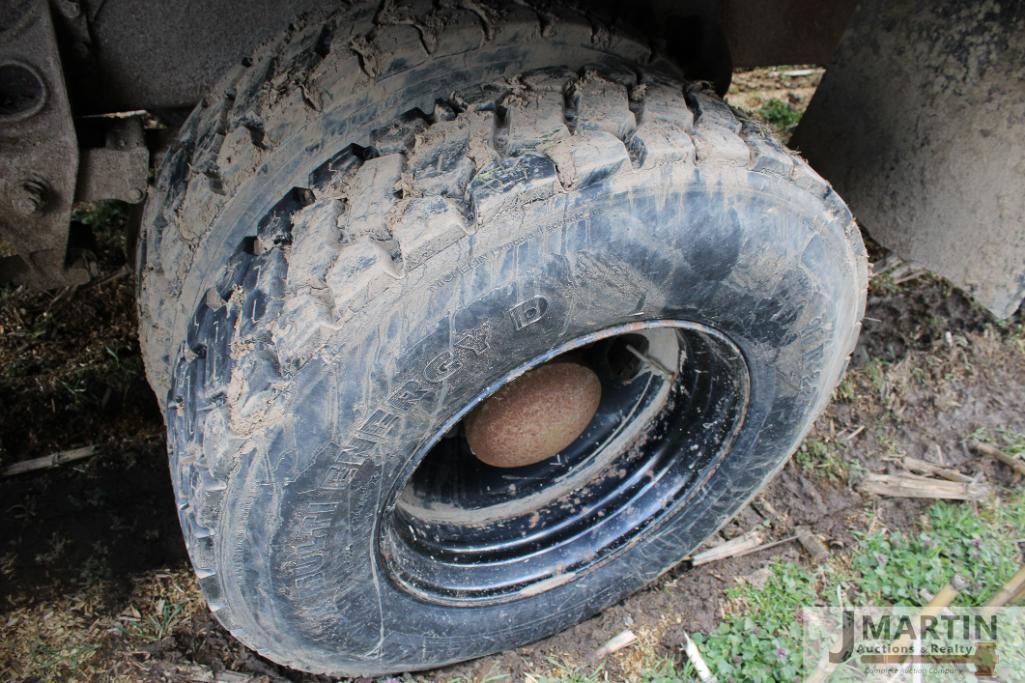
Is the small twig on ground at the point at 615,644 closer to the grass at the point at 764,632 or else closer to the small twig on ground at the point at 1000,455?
the grass at the point at 764,632

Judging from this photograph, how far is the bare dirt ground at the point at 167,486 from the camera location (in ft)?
7.43

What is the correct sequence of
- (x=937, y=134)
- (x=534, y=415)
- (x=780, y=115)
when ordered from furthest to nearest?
(x=780, y=115) < (x=937, y=134) < (x=534, y=415)

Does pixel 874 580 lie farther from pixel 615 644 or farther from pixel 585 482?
pixel 585 482

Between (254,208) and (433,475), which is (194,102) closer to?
(254,208)

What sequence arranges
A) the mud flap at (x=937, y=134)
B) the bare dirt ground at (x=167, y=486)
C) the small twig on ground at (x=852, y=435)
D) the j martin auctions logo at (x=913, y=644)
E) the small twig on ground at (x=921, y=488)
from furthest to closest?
the small twig on ground at (x=852, y=435), the small twig on ground at (x=921, y=488), the j martin auctions logo at (x=913, y=644), the bare dirt ground at (x=167, y=486), the mud flap at (x=937, y=134)

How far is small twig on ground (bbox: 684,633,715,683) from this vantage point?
2.31 meters

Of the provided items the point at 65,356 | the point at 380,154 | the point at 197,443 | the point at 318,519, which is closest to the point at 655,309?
the point at 380,154

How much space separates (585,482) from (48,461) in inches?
65.0

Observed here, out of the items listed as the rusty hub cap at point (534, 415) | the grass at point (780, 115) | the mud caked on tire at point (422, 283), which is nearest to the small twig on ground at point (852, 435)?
the mud caked on tire at point (422, 283)

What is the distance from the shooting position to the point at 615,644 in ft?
7.84

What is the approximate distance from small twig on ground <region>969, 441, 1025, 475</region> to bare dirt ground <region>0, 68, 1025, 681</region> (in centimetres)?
4

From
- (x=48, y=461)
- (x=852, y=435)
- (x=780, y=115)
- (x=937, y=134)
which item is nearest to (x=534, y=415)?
(x=937, y=134)

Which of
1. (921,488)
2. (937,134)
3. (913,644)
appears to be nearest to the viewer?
(937,134)

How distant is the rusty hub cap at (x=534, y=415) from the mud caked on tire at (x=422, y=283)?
20 centimetres
